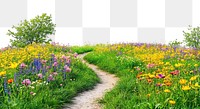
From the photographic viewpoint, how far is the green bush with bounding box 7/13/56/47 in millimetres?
33688

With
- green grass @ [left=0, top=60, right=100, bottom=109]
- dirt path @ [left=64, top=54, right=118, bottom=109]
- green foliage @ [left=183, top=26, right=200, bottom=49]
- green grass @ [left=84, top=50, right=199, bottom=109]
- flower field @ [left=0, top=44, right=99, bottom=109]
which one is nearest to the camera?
green grass @ [left=84, top=50, right=199, bottom=109]

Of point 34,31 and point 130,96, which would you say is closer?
point 130,96

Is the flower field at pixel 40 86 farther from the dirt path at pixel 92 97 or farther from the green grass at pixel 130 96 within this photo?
the green grass at pixel 130 96

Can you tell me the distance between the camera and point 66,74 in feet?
39.9

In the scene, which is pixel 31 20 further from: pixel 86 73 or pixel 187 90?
pixel 187 90

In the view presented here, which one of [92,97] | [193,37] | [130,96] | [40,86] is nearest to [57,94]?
[40,86]

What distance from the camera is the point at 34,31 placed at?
33.8 metres

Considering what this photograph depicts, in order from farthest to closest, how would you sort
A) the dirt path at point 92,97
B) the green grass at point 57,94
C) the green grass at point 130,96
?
the dirt path at point 92,97
the green grass at point 57,94
the green grass at point 130,96

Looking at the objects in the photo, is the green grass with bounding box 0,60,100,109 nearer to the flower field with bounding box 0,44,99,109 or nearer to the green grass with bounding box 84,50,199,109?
the flower field with bounding box 0,44,99,109

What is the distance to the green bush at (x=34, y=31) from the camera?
3369 cm

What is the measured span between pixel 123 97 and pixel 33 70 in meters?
3.31

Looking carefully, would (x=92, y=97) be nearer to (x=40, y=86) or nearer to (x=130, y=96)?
(x=130, y=96)

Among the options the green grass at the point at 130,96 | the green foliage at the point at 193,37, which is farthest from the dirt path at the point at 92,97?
the green foliage at the point at 193,37

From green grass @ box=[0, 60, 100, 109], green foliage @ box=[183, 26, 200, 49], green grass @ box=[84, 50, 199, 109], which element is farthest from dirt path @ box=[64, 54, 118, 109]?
green foliage @ box=[183, 26, 200, 49]
